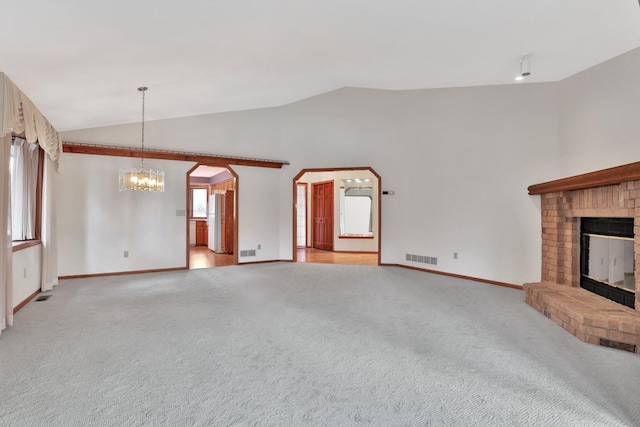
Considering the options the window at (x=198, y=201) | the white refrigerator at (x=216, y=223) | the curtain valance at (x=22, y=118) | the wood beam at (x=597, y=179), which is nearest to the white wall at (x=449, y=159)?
the wood beam at (x=597, y=179)

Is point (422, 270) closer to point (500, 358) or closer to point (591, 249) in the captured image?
point (591, 249)

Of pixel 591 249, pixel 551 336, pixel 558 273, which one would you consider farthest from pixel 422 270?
pixel 551 336

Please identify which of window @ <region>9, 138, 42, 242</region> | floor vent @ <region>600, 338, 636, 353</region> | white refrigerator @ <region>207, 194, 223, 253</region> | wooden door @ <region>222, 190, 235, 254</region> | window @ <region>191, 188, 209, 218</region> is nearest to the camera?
floor vent @ <region>600, 338, 636, 353</region>

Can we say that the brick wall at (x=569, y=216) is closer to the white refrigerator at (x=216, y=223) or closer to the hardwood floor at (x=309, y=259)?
the hardwood floor at (x=309, y=259)

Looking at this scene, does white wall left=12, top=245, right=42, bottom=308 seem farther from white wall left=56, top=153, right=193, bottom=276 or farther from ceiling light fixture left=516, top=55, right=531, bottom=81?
ceiling light fixture left=516, top=55, right=531, bottom=81

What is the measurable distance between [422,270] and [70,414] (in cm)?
558

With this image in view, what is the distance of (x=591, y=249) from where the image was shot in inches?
157

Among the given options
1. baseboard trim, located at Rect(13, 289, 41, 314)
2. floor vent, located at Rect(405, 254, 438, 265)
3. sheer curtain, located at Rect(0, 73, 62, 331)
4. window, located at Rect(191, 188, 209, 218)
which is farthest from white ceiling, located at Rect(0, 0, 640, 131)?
window, located at Rect(191, 188, 209, 218)

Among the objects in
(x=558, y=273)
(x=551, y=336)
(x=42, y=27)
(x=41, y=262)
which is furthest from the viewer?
(x=41, y=262)

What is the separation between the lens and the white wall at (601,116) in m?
3.51

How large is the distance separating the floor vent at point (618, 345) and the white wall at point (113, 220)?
618 cm

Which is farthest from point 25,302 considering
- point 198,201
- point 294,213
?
point 198,201

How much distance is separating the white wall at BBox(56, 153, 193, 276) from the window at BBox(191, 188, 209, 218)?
17.6ft

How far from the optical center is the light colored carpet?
74.4 inches
